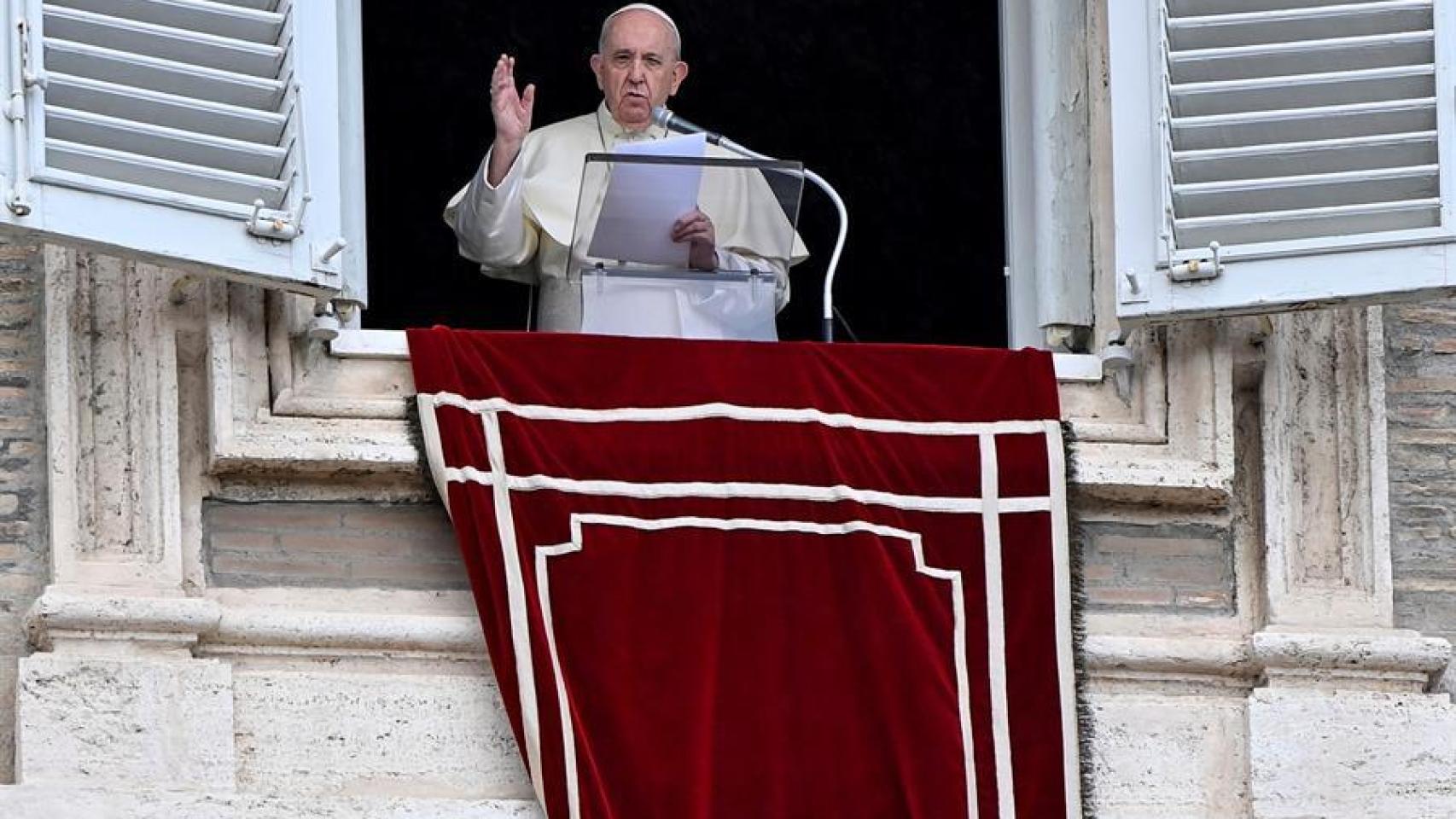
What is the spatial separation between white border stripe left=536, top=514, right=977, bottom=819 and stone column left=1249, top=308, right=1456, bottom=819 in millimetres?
528

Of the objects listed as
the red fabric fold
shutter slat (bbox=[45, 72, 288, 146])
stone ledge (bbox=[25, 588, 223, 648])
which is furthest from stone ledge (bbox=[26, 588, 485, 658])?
shutter slat (bbox=[45, 72, 288, 146])

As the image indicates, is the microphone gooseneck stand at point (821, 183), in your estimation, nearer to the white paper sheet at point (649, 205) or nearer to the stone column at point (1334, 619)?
the white paper sheet at point (649, 205)

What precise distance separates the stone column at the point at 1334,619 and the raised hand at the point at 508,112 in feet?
4.84

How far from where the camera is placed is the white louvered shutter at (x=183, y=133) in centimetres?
930

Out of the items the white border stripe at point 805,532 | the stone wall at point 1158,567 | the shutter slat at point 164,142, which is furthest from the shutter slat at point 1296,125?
the shutter slat at point 164,142

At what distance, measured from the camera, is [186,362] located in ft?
31.7

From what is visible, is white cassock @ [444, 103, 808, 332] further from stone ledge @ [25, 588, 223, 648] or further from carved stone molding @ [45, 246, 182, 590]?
stone ledge @ [25, 588, 223, 648]

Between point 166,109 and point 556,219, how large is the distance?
114 centimetres

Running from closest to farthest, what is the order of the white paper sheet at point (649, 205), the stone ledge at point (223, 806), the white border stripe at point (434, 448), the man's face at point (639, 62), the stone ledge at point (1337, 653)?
the stone ledge at point (223, 806)
the white border stripe at point (434, 448)
the stone ledge at point (1337, 653)
the white paper sheet at point (649, 205)
the man's face at point (639, 62)

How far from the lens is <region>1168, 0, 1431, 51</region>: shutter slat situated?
32.4ft

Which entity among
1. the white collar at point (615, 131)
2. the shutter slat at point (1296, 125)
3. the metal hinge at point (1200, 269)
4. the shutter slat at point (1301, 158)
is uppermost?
the white collar at point (615, 131)

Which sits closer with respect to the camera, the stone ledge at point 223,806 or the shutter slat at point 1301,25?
the stone ledge at point 223,806

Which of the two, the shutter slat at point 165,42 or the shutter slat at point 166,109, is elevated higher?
the shutter slat at point 165,42

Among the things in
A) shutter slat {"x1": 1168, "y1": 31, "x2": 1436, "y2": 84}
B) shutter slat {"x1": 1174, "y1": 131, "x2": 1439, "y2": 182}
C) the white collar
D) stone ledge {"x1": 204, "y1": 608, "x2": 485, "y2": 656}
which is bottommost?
stone ledge {"x1": 204, "y1": 608, "x2": 485, "y2": 656}
